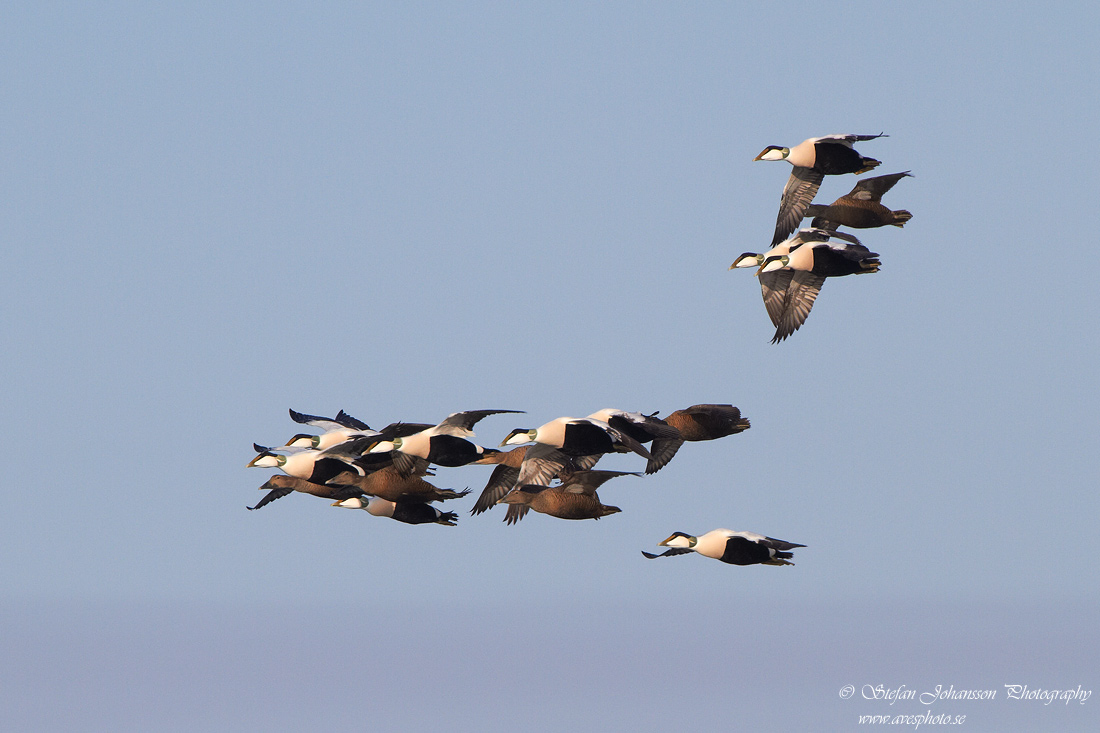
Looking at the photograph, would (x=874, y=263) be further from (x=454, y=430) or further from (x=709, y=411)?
(x=454, y=430)

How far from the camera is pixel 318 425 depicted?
3038 cm

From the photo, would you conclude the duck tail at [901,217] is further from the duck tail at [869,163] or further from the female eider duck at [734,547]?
the female eider duck at [734,547]

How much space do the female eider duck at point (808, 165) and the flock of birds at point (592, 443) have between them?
2 centimetres

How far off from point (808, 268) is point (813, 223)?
1.63 m

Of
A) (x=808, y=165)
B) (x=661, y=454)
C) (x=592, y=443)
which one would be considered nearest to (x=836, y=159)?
(x=808, y=165)

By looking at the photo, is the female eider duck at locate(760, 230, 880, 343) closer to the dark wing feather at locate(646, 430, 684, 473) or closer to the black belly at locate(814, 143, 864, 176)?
the black belly at locate(814, 143, 864, 176)

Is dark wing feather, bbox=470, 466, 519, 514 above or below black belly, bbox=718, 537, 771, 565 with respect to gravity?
above

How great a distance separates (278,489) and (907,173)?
13956mm

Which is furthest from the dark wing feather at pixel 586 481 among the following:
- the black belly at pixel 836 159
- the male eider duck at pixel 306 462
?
the black belly at pixel 836 159

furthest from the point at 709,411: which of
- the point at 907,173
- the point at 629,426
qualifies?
the point at 907,173

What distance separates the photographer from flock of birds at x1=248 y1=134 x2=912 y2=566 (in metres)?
25.6

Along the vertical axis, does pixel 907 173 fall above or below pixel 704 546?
above

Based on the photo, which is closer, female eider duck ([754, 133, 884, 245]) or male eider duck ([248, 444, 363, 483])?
male eider duck ([248, 444, 363, 483])

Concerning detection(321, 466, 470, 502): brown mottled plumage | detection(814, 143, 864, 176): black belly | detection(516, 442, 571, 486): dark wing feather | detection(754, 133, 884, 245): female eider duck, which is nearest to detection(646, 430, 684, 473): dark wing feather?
detection(516, 442, 571, 486): dark wing feather
